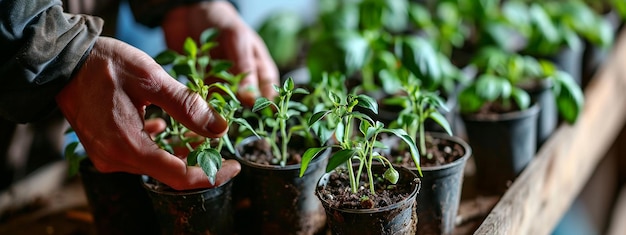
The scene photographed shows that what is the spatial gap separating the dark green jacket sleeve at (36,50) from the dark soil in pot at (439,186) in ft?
1.67

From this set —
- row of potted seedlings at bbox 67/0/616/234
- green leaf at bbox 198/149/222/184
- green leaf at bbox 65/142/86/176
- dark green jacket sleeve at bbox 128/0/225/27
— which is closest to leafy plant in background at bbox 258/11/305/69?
row of potted seedlings at bbox 67/0/616/234

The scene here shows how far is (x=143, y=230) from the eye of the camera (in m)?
1.16

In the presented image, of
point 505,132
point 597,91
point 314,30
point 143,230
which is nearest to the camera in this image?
point 143,230

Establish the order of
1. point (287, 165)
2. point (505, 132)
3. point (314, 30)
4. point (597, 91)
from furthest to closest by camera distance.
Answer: point (314, 30)
point (597, 91)
point (505, 132)
point (287, 165)

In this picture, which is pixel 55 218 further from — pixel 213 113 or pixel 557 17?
pixel 557 17

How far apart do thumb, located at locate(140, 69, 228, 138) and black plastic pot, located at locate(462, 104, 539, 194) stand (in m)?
0.59

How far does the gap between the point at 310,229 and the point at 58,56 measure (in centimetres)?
46

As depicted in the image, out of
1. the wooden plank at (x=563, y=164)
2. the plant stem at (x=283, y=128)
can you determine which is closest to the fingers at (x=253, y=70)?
the plant stem at (x=283, y=128)

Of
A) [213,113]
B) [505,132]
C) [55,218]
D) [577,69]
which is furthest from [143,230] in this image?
[577,69]

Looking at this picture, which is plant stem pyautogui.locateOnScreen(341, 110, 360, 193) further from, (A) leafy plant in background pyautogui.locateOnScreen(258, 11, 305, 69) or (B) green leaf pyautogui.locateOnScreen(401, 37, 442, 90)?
(A) leafy plant in background pyautogui.locateOnScreen(258, 11, 305, 69)

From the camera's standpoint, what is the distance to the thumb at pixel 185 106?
2.95 feet

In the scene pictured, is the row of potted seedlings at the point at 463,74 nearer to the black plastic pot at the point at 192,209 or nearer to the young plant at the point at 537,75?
the young plant at the point at 537,75

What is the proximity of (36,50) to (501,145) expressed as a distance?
0.84 m

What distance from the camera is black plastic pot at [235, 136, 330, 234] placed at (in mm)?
998
